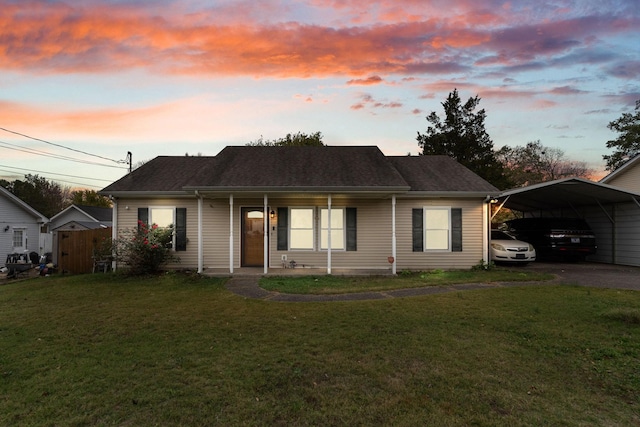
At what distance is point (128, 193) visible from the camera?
11.0 meters

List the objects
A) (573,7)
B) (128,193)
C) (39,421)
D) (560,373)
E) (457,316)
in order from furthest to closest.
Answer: (128,193) < (573,7) < (457,316) < (560,373) < (39,421)

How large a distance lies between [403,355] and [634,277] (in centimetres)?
1036

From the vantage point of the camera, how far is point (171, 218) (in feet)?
37.2

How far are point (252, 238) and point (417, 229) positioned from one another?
614cm

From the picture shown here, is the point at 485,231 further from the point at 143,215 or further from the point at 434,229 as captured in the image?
the point at 143,215

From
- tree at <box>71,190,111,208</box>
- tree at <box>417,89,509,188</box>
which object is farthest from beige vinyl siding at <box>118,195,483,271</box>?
tree at <box>71,190,111,208</box>

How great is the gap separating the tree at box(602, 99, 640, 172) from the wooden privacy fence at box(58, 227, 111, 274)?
35.4 meters

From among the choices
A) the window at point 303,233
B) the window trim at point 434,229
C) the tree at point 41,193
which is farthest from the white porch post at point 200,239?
the tree at point 41,193

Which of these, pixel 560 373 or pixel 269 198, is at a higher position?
pixel 269 198

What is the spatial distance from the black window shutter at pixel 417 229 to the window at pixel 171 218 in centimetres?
840

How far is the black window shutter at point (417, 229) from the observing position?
11336 millimetres

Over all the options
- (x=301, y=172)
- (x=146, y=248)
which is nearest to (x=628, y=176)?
(x=301, y=172)

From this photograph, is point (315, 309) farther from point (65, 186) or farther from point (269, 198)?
point (65, 186)

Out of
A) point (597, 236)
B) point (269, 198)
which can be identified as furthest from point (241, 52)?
point (597, 236)
